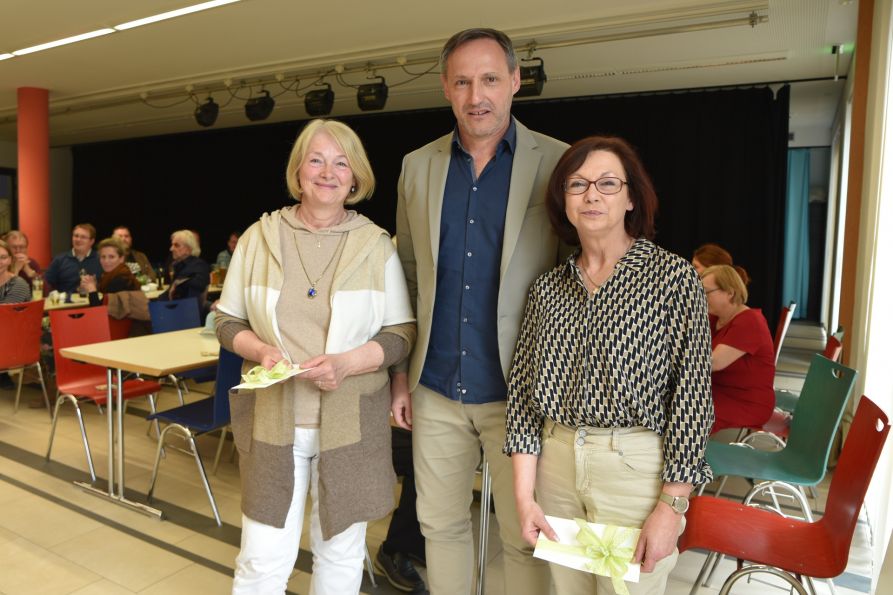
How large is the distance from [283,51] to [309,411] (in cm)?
631

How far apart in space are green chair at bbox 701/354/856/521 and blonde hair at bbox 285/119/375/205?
180 cm

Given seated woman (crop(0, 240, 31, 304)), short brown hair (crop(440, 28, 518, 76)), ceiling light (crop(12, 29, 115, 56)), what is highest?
ceiling light (crop(12, 29, 115, 56))

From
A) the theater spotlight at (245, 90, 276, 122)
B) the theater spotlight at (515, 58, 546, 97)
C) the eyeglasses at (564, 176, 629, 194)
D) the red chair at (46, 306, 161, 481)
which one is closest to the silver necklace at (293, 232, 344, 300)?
the eyeglasses at (564, 176, 629, 194)

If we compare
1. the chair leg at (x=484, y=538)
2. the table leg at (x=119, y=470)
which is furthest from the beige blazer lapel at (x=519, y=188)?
the table leg at (x=119, y=470)

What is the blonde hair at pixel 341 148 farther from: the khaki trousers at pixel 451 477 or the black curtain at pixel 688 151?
the black curtain at pixel 688 151

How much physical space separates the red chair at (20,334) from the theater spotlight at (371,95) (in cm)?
420

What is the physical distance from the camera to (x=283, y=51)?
7.38 meters

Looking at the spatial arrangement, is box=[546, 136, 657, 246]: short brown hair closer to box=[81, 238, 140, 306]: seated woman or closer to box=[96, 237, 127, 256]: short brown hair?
box=[81, 238, 140, 306]: seated woman

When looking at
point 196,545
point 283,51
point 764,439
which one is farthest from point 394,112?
point 196,545

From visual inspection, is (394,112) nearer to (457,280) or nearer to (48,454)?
(48,454)

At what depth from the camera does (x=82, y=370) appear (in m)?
4.13

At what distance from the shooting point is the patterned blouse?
1.50 meters

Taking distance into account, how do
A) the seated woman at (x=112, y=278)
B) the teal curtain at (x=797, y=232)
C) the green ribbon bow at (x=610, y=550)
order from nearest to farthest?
the green ribbon bow at (x=610, y=550)
the seated woman at (x=112, y=278)
the teal curtain at (x=797, y=232)

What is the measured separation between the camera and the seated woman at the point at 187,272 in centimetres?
610
